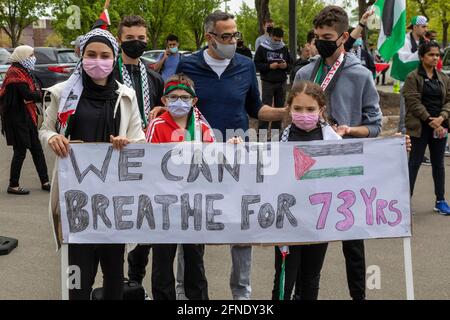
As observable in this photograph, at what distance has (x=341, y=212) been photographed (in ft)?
12.2

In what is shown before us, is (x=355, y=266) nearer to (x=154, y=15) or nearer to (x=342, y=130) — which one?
(x=342, y=130)

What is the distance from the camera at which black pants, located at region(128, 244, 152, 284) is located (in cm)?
463

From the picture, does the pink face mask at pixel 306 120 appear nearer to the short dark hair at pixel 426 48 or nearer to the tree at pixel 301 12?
the short dark hair at pixel 426 48

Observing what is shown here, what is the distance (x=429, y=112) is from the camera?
6.79m

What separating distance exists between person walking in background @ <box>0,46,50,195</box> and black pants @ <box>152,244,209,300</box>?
468 cm

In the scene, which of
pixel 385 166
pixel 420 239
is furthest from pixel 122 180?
pixel 420 239

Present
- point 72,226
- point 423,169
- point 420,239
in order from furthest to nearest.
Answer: point 423,169, point 420,239, point 72,226

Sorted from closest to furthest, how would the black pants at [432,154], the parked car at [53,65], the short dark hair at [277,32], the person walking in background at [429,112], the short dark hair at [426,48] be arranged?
the short dark hair at [426,48]
the person walking in background at [429,112]
the black pants at [432,154]
the short dark hair at [277,32]
the parked car at [53,65]

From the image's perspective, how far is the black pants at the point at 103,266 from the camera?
373 cm

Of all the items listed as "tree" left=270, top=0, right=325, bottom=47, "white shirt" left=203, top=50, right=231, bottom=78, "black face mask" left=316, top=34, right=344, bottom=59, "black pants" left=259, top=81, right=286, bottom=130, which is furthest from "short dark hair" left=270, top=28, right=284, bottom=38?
"tree" left=270, top=0, right=325, bottom=47

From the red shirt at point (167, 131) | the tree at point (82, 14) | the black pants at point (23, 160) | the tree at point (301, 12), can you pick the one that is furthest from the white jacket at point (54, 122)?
the tree at point (301, 12)

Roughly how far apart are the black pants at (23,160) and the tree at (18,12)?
32089 millimetres

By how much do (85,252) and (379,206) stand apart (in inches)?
68.7
